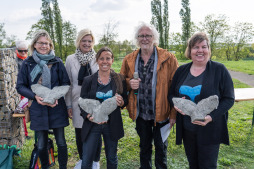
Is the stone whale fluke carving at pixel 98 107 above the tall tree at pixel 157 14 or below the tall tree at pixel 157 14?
below

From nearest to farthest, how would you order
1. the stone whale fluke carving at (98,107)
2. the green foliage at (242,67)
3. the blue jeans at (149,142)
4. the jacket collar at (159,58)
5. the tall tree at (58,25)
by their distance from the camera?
the stone whale fluke carving at (98,107) → the jacket collar at (159,58) → the blue jeans at (149,142) → the green foliage at (242,67) → the tall tree at (58,25)

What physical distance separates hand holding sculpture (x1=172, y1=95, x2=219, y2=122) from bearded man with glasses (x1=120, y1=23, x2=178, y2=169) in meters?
0.53

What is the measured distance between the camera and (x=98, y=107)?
2322 mm

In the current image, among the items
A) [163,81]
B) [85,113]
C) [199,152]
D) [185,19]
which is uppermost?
[185,19]

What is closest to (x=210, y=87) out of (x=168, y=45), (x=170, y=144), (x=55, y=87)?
(x=55, y=87)

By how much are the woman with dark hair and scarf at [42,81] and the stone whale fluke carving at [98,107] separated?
541mm

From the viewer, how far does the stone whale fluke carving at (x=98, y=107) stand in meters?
2.31

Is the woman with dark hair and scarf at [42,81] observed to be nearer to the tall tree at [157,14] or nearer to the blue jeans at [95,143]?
the blue jeans at [95,143]

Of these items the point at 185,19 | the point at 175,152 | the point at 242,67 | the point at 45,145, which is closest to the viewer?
the point at 45,145

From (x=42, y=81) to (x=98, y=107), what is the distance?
0.98 meters

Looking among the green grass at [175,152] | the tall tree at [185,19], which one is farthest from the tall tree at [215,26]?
the green grass at [175,152]

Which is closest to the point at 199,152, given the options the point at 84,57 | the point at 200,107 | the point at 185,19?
the point at 200,107

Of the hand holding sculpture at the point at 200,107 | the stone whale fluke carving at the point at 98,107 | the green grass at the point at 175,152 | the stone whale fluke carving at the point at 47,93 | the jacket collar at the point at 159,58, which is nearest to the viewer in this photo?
the hand holding sculpture at the point at 200,107

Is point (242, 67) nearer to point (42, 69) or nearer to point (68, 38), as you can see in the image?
point (42, 69)
